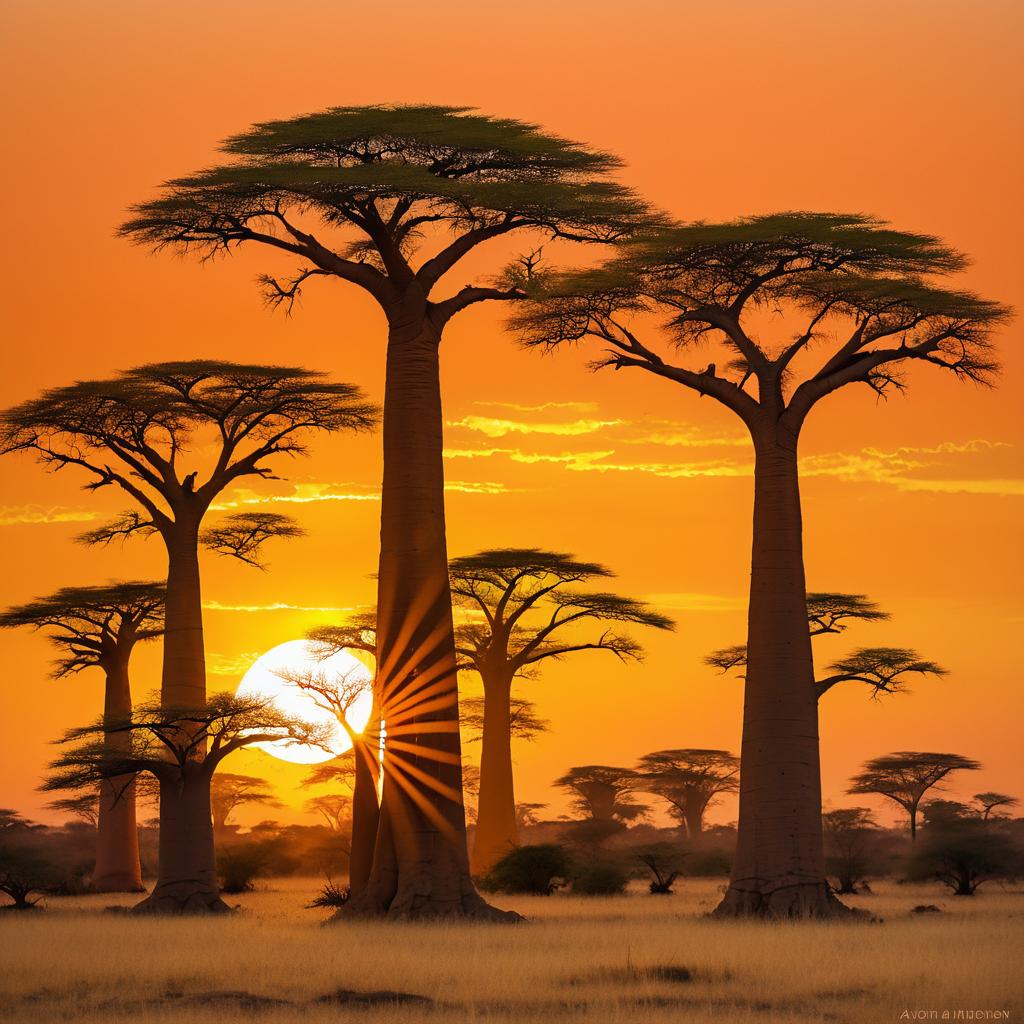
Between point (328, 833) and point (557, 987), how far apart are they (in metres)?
46.7

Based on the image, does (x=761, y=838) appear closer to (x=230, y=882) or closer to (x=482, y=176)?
(x=482, y=176)

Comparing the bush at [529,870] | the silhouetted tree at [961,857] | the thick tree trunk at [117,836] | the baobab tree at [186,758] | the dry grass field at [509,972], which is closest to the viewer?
the dry grass field at [509,972]

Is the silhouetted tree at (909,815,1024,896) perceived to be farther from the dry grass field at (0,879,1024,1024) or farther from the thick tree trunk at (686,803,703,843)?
the thick tree trunk at (686,803,703,843)

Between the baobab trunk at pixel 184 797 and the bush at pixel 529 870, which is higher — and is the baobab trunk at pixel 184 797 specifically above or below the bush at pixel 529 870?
above

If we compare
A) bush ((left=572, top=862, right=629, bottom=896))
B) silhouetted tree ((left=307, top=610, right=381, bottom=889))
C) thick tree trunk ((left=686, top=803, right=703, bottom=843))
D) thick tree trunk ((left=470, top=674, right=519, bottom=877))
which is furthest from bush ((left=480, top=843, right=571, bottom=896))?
thick tree trunk ((left=686, top=803, right=703, bottom=843))

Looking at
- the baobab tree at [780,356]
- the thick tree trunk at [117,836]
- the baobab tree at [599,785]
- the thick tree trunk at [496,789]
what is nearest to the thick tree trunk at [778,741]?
the baobab tree at [780,356]

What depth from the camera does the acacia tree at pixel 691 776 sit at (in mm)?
59625

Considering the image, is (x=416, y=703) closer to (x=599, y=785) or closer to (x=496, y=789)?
(x=496, y=789)

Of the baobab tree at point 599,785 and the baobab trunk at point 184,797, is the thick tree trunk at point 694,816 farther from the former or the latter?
the baobab trunk at point 184,797

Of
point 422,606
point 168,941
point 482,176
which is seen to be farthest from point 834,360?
point 168,941

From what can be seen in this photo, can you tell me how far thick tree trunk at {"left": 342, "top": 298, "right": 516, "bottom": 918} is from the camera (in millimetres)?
22750

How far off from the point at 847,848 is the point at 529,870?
1592cm

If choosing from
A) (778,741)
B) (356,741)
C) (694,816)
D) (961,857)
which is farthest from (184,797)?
(694,816)

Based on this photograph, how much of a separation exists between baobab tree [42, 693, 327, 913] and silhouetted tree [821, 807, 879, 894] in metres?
14.5
